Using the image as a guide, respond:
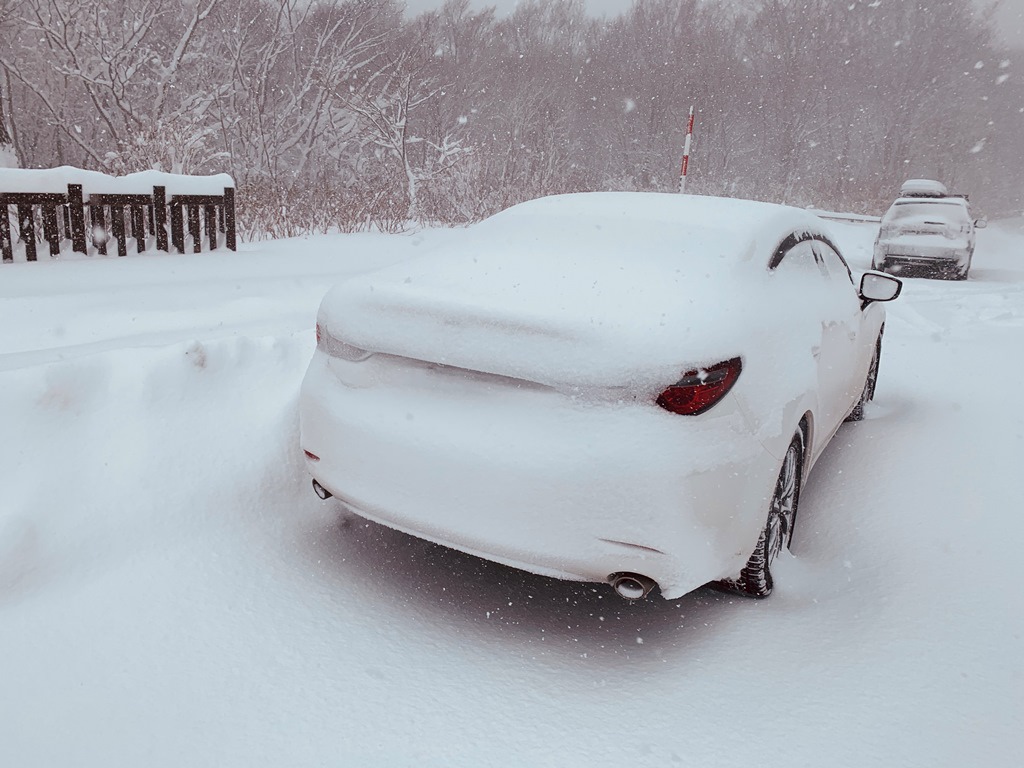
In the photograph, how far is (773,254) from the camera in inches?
123

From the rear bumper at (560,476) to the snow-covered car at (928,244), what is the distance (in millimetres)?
12274

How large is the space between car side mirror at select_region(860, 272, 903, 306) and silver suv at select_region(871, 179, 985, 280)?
10.0 metres

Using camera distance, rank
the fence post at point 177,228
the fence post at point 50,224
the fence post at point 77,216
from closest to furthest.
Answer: the fence post at point 50,224
the fence post at point 77,216
the fence post at point 177,228

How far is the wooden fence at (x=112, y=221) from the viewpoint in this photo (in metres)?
6.82

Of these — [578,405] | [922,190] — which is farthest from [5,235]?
[922,190]

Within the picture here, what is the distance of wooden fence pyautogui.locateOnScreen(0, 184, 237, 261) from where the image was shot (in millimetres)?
6820

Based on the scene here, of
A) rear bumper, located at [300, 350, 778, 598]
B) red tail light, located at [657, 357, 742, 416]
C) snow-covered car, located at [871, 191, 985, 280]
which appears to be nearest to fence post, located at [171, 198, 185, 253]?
rear bumper, located at [300, 350, 778, 598]

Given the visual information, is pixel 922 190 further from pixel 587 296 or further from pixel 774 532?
pixel 587 296

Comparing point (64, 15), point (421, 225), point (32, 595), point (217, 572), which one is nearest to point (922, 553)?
point (217, 572)

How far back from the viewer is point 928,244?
13.1 metres

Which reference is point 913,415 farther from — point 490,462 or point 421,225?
point 421,225

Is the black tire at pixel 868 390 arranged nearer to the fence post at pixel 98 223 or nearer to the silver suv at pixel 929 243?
the fence post at pixel 98 223

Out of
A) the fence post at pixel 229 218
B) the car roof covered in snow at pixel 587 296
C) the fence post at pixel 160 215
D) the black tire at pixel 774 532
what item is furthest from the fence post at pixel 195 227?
the black tire at pixel 774 532

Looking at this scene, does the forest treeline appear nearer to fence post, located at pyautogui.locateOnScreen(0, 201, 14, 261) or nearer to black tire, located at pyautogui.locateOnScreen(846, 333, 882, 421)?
fence post, located at pyautogui.locateOnScreen(0, 201, 14, 261)
